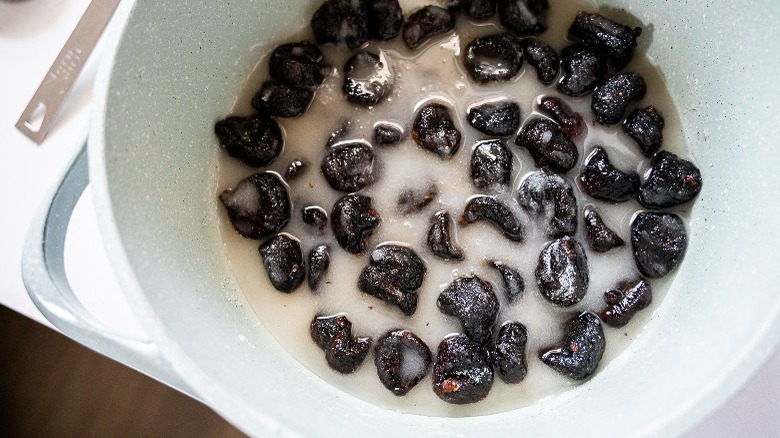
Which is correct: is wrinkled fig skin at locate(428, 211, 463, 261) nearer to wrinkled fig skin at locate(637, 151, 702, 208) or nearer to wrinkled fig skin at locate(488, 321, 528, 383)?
wrinkled fig skin at locate(488, 321, 528, 383)

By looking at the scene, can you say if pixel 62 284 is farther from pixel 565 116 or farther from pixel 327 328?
pixel 565 116

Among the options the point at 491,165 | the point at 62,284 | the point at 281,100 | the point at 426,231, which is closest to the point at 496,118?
the point at 491,165

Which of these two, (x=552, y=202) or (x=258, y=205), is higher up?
(x=552, y=202)

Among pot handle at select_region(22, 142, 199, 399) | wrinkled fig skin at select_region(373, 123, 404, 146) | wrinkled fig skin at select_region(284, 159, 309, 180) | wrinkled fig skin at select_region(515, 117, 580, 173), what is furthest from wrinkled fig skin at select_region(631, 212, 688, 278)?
pot handle at select_region(22, 142, 199, 399)

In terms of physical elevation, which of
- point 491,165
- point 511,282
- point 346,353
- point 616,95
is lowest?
point 346,353

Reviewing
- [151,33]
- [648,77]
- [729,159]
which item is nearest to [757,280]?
[729,159]

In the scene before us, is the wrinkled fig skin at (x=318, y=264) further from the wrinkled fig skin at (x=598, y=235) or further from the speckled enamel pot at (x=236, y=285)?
the wrinkled fig skin at (x=598, y=235)

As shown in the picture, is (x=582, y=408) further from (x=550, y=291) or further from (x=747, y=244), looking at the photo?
(x=747, y=244)
